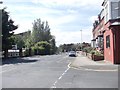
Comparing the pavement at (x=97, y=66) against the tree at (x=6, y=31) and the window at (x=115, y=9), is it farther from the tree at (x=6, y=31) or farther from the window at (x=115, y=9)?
the tree at (x=6, y=31)

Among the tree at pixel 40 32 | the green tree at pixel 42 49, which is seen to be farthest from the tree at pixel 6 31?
the tree at pixel 40 32

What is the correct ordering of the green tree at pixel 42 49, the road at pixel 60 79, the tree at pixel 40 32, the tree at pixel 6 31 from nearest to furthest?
the road at pixel 60 79 → the tree at pixel 6 31 → the green tree at pixel 42 49 → the tree at pixel 40 32

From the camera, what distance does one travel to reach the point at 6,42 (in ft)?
196

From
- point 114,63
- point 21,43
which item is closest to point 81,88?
point 114,63

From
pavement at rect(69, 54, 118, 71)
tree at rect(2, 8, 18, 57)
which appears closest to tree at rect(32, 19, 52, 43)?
tree at rect(2, 8, 18, 57)

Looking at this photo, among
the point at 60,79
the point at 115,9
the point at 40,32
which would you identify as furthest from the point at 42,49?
the point at 60,79

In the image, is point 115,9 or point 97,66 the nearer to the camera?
point 97,66

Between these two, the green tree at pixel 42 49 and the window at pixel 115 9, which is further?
the green tree at pixel 42 49

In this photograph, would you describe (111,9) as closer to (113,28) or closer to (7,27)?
(113,28)

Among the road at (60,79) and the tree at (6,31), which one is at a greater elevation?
the tree at (6,31)

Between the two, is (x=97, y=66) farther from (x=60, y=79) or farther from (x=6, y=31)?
(x=6, y=31)

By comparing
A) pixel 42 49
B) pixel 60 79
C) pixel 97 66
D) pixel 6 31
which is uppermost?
pixel 6 31

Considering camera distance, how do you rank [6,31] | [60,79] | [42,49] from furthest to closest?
[42,49] → [6,31] → [60,79]

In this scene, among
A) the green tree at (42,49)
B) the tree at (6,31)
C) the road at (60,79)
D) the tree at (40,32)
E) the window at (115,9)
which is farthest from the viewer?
the tree at (40,32)
